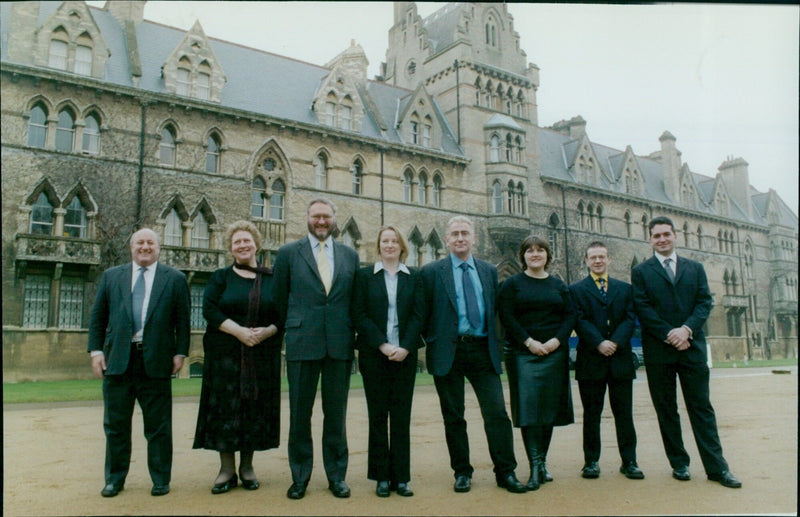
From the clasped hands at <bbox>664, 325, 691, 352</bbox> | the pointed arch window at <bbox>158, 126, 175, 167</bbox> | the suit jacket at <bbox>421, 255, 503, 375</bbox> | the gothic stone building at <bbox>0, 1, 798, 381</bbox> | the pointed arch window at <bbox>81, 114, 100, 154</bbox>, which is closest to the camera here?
the suit jacket at <bbox>421, 255, 503, 375</bbox>

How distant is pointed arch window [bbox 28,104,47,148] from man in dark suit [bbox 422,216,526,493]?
1560cm

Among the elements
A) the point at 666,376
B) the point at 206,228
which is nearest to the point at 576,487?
the point at 666,376

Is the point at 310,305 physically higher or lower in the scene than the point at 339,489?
higher

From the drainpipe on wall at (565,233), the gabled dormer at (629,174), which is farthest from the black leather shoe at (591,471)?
the gabled dormer at (629,174)

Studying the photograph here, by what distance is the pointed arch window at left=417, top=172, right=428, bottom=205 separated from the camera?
24.4 metres

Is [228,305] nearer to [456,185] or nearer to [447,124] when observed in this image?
[456,185]

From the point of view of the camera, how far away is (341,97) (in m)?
23.4

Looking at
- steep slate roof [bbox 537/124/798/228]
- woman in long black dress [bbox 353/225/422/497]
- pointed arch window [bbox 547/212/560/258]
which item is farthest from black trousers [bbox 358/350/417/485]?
steep slate roof [bbox 537/124/798/228]

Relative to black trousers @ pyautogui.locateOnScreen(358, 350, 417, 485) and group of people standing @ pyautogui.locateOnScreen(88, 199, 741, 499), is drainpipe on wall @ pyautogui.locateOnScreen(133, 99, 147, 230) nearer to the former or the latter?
group of people standing @ pyautogui.locateOnScreen(88, 199, 741, 499)

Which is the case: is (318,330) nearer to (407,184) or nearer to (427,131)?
(407,184)

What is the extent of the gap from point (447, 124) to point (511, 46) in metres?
4.71

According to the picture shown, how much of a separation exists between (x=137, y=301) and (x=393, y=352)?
7.22ft

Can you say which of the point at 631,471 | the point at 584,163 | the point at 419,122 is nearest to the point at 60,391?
the point at 631,471

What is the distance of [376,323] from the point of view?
16.0 ft
